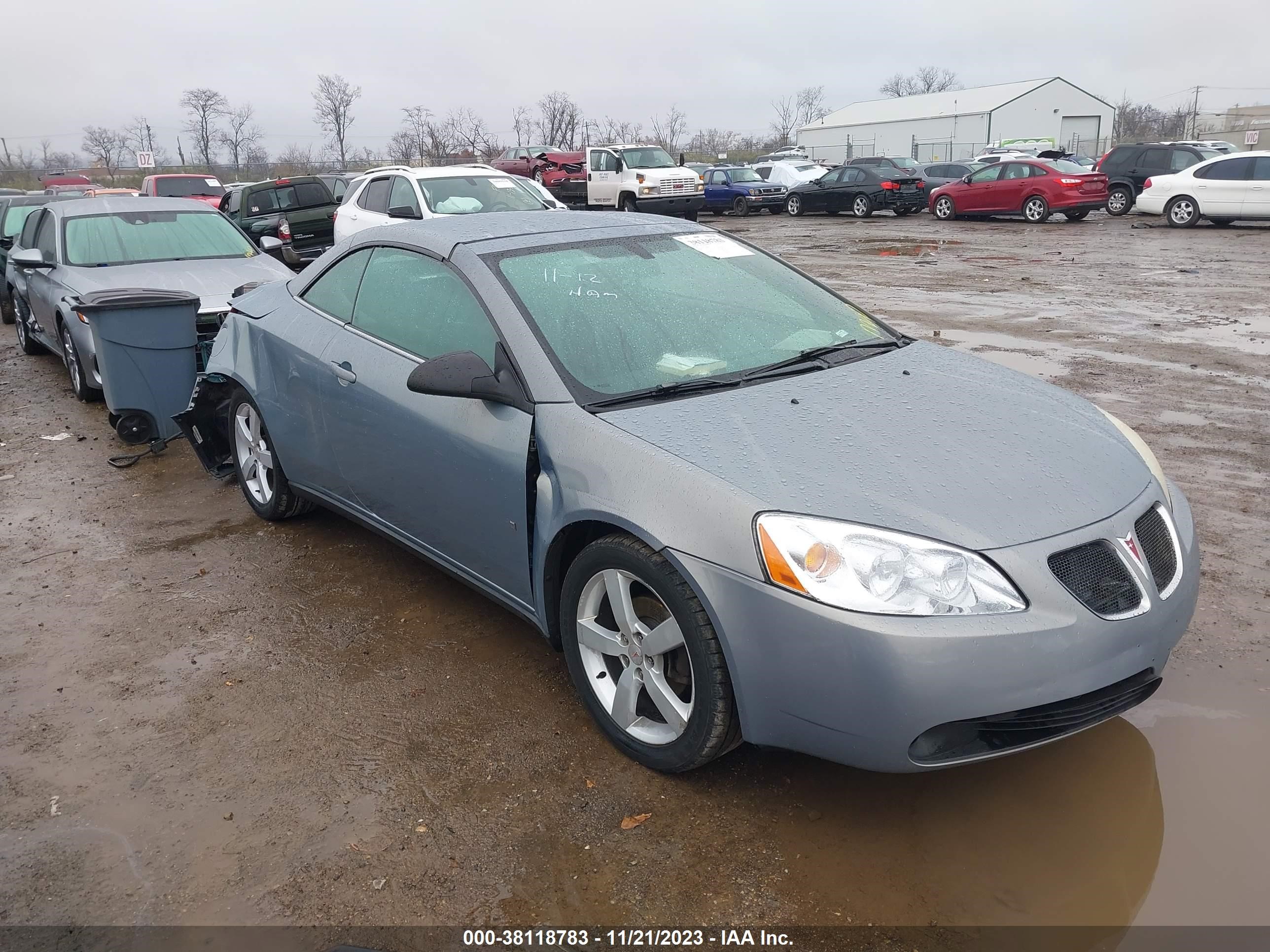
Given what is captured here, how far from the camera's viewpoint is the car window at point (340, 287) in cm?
439

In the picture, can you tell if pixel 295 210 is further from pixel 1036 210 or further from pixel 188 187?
pixel 1036 210

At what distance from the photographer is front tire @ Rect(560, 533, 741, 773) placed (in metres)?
2.74

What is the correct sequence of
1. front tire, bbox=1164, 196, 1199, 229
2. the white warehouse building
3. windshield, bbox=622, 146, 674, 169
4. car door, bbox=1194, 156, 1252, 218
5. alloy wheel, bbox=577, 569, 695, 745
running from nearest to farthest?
alloy wheel, bbox=577, 569, 695, 745 → car door, bbox=1194, 156, 1252, 218 → front tire, bbox=1164, 196, 1199, 229 → windshield, bbox=622, 146, 674, 169 → the white warehouse building

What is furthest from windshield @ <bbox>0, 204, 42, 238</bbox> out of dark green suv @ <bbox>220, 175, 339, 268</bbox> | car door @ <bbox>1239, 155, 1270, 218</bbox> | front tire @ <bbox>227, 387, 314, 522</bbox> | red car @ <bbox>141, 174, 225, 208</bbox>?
car door @ <bbox>1239, 155, 1270, 218</bbox>

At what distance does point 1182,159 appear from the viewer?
21938 millimetres

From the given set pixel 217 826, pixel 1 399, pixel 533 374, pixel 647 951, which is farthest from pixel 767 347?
pixel 1 399

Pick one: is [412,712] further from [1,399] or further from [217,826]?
[1,399]

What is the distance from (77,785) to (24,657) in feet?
3.65

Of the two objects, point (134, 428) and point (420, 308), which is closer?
point (420, 308)

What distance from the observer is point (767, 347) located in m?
3.62

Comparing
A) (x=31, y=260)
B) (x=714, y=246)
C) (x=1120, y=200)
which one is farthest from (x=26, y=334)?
(x=1120, y=200)

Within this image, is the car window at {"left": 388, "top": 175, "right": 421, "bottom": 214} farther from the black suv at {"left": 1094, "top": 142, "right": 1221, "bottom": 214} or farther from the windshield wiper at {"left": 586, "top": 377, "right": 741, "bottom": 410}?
the black suv at {"left": 1094, "top": 142, "right": 1221, "bottom": 214}

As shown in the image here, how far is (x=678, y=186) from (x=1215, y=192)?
38.5ft

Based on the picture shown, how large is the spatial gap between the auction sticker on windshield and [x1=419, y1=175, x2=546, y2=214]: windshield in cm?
833
